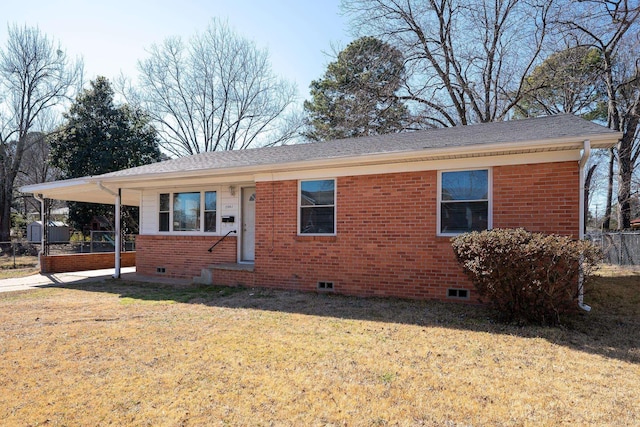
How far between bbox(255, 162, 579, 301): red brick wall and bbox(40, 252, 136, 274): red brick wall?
838 cm

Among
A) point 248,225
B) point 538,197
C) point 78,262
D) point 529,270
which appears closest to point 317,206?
point 248,225

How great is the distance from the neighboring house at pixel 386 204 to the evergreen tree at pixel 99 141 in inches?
481

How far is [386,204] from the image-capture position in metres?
7.59

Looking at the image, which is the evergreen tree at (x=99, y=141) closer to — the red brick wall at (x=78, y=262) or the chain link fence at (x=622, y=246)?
the red brick wall at (x=78, y=262)

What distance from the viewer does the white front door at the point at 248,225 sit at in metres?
9.96

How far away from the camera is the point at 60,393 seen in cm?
334

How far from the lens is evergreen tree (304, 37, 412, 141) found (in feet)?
59.8

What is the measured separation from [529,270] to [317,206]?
446cm

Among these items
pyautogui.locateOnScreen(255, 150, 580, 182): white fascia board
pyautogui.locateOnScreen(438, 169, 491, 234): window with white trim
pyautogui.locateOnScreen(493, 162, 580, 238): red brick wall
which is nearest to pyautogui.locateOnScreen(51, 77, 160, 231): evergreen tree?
pyautogui.locateOnScreen(255, 150, 580, 182): white fascia board

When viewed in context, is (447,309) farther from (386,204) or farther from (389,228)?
(386,204)

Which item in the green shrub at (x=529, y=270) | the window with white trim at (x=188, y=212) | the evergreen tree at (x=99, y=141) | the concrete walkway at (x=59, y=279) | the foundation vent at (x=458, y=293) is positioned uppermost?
the evergreen tree at (x=99, y=141)

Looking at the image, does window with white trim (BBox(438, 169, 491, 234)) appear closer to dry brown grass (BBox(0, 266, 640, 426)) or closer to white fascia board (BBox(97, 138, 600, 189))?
white fascia board (BBox(97, 138, 600, 189))

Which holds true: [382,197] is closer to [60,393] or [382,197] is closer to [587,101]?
[60,393]

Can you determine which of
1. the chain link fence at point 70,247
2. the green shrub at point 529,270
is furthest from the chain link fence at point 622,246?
the chain link fence at point 70,247
